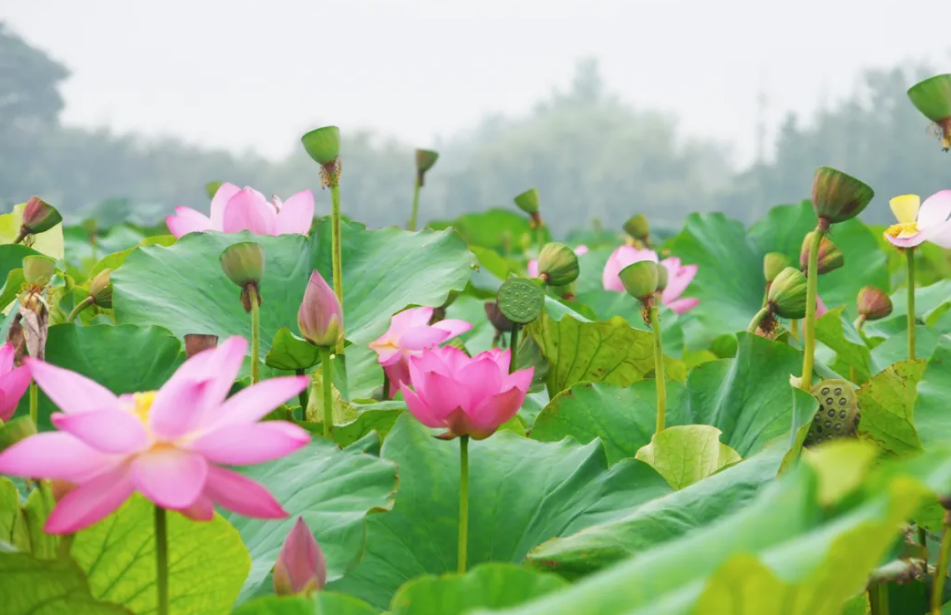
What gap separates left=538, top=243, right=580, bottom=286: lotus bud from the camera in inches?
39.4

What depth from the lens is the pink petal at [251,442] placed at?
0.36 m

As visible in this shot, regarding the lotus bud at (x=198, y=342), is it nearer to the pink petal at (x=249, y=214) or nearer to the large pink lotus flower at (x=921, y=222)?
the pink petal at (x=249, y=214)

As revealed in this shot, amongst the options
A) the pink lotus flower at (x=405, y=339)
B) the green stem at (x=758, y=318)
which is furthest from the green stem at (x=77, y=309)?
the green stem at (x=758, y=318)

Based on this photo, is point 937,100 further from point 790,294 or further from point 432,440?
point 432,440

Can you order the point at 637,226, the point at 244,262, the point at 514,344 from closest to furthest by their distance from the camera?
1. the point at 244,262
2. the point at 514,344
3. the point at 637,226

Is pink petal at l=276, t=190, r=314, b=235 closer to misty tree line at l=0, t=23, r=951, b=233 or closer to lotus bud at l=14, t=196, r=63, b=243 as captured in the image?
lotus bud at l=14, t=196, r=63, b=243

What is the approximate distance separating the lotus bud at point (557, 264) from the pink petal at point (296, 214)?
26cm

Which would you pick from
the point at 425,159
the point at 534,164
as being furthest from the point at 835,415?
the point at 534,164

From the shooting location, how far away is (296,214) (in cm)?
99

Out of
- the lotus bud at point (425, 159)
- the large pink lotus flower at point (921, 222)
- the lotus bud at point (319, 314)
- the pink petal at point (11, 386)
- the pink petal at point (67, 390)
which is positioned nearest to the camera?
the pink petal at point (67, 390)

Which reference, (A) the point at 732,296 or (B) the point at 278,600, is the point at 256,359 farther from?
(A) the point at 732,296

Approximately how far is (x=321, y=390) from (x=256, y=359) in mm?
60

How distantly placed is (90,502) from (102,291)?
565 mm

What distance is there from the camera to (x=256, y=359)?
2.51 feet
